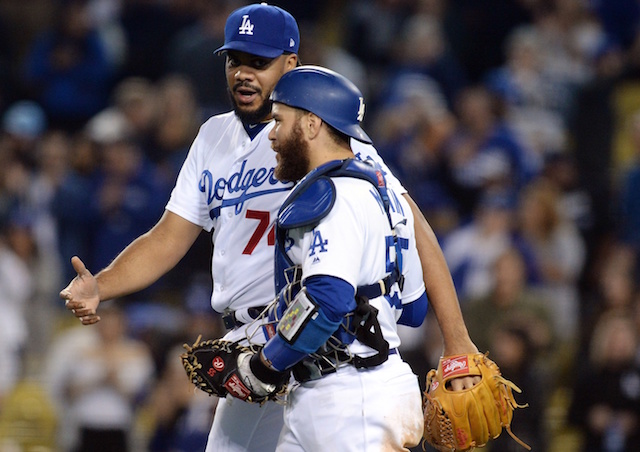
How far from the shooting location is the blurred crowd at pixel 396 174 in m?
7.89

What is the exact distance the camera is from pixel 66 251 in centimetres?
952

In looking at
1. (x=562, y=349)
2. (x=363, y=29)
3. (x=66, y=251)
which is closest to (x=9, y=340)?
(x=66, y=251)

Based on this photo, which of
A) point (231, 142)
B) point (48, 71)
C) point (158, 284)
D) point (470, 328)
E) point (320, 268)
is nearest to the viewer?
point (320, 268)

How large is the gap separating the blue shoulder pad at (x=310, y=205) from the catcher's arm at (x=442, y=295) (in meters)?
0.65

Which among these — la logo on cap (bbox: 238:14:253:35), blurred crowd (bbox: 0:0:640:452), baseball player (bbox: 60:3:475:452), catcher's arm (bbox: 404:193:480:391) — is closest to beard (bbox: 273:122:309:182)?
baseball player (bbox: 60:3:475:452)

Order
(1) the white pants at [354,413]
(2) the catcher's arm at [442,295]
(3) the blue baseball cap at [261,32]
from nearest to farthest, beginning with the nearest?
(1) the white pants at [354,413] → (2) the catcher's arm at [442,295] → (3) the blue baseball cap at [261,32]

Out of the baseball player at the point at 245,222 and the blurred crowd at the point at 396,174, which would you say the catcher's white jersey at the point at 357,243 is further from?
the blurred crowd at the point at 396,174

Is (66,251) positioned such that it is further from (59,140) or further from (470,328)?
(470,328)

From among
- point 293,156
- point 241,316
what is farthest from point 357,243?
point 241,316

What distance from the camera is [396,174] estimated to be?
9727 mm

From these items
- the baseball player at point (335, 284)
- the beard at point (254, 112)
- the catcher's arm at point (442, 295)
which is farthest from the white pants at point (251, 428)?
the beard at point (254, 112)

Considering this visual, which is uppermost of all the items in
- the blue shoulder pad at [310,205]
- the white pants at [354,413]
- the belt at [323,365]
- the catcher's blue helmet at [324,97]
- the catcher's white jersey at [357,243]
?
the catcher's blue helmet at [324,97]

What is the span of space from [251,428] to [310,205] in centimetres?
116

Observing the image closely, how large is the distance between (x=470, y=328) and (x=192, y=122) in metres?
3.41
